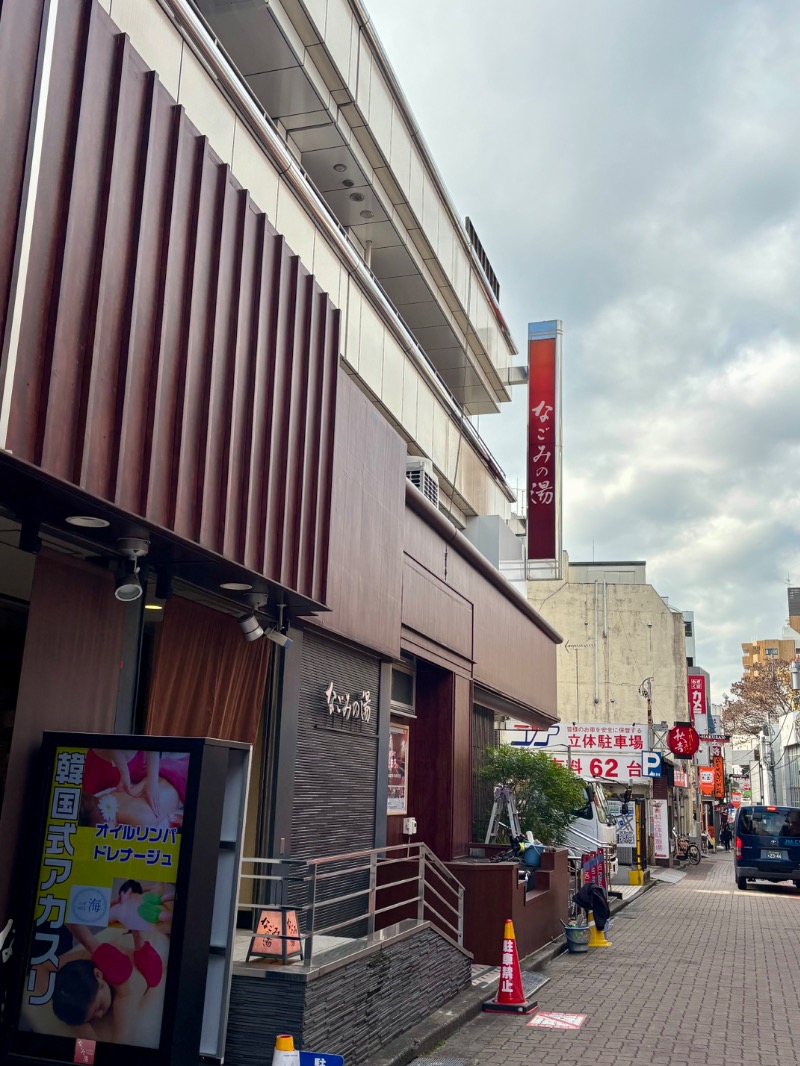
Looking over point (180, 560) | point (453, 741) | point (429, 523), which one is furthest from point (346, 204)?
point (180, 560)

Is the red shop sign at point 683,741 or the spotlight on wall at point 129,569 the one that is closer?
the spotlight on wall at point 129,569

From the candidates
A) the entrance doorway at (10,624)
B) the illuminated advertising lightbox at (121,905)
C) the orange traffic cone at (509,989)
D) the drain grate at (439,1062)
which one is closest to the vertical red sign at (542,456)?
the orange traffic cone at (509,989)

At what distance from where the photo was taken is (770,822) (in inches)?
1000

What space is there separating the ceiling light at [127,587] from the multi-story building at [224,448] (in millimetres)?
17

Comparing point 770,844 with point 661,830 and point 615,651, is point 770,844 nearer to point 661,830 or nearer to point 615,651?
point 661,830

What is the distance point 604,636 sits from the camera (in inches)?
1924

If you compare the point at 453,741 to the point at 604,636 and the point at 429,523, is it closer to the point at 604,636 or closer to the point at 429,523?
→ the point at 429,523

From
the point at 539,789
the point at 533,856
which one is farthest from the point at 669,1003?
the point at 539,789

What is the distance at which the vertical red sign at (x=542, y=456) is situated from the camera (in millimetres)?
20406

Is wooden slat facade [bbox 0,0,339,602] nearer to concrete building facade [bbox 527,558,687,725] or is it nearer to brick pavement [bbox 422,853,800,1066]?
brick pavement [bbox 422,853,800,1066]

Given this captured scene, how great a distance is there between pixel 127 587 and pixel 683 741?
29.8 metres

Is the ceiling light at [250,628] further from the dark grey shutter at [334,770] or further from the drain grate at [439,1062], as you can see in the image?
the drain grate at [439,1062]

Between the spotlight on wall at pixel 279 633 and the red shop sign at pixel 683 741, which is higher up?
Answer: the red shop sign at pixel 683 741

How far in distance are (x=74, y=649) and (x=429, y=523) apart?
8.06 metres
